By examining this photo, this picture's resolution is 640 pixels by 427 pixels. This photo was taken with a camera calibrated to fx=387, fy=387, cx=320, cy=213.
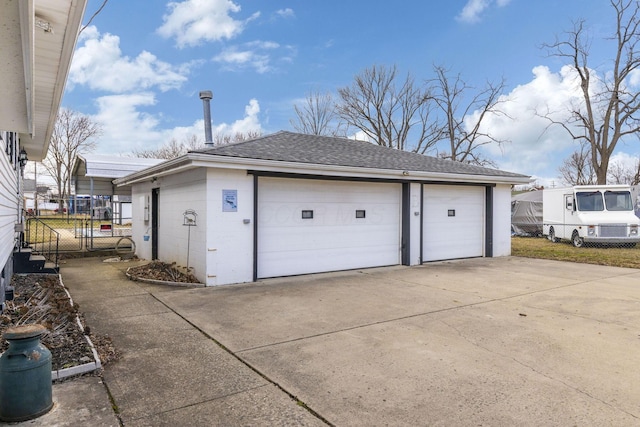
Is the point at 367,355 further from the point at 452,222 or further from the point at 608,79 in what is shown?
the point at 608,79

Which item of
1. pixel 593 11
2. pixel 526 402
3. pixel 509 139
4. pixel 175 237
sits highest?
pixel 593 11

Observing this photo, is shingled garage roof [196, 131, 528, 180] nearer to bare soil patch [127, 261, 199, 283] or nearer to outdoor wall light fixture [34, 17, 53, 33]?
bare soil patch [127, 261, 199, 283]

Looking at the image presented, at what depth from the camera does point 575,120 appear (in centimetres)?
2475

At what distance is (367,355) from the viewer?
4.12 m

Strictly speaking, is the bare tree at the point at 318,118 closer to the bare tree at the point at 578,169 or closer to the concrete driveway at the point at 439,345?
the bare tree at the point at 578,169

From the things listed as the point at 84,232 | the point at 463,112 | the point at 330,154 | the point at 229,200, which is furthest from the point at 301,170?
the point at 463,112

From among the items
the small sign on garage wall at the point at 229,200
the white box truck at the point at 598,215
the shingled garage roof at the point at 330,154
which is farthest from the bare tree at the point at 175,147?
the small sign on garage wall at the point at 229,200

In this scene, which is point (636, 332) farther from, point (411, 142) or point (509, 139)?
point (411, 142)

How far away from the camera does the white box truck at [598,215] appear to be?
1471cm

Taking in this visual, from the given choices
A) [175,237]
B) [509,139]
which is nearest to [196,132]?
[509,139]

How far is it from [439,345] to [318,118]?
1160 inches

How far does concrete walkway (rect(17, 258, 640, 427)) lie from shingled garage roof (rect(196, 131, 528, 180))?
2.94 metres

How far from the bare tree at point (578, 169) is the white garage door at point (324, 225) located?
33.0 metres

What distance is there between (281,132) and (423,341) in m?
8.73
